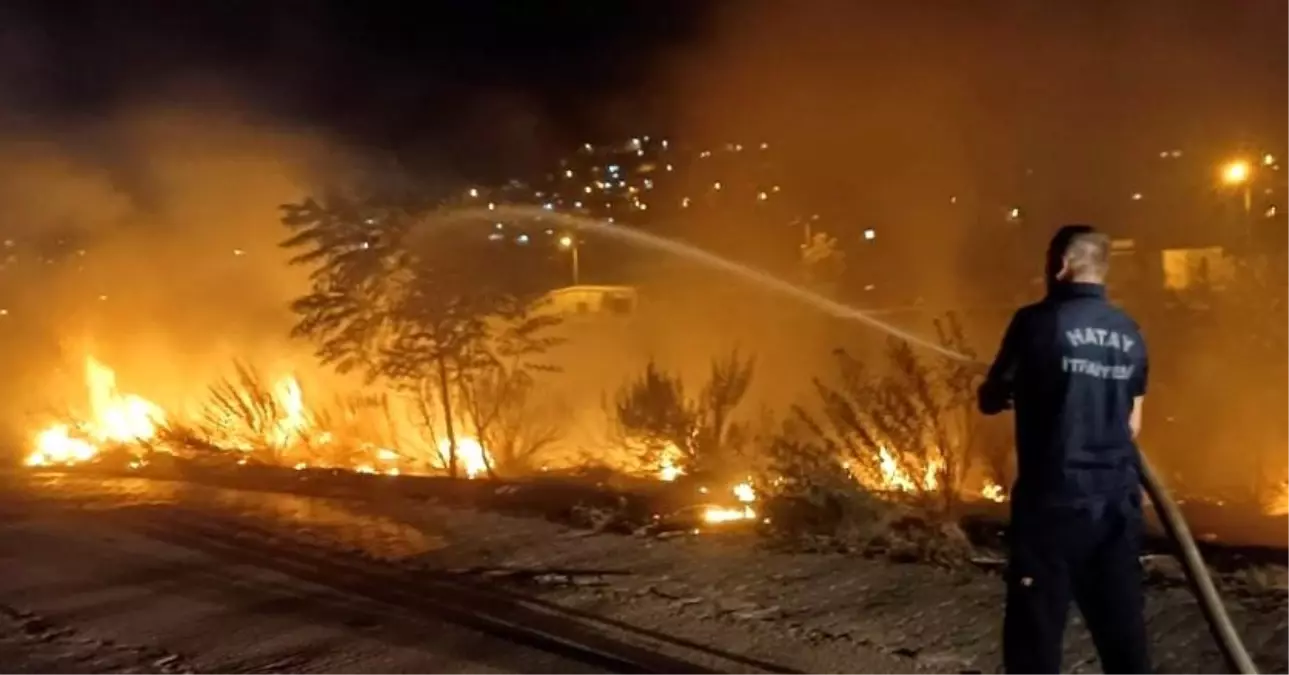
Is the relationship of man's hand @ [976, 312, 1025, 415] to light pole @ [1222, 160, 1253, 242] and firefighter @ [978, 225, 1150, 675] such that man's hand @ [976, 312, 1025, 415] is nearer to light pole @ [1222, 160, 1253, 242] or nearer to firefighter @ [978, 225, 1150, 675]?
firefighter @ [978, 225, 1150, 675]

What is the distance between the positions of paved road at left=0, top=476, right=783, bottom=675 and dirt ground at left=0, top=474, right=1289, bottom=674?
0.8 inches

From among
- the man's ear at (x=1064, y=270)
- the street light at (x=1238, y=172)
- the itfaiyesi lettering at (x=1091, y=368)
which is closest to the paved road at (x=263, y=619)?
the itfaiyesi lettering at (x=1091, y=368)

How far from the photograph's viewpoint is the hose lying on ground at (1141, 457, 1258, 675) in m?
3.94

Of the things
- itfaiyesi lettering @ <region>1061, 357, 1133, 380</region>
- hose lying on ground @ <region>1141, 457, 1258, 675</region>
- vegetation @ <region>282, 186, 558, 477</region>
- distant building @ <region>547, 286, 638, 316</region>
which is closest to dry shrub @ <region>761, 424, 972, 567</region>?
hose lying on ground @ <region>1141, 457, 1258, 675</region>

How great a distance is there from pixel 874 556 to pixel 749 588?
839 mm

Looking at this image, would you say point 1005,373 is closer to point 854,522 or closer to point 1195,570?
point 1195,570

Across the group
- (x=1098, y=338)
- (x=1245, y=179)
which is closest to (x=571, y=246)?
(x=1245, y=179)

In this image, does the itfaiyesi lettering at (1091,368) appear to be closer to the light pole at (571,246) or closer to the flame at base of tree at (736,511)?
the flame at base of tree at (736,511)

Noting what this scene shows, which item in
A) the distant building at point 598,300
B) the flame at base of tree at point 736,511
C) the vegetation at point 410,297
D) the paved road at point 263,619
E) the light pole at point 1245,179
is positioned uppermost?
the light pole at point 1245,179

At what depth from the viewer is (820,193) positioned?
43.3m

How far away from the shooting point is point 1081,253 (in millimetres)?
3717

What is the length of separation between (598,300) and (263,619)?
2308 cm

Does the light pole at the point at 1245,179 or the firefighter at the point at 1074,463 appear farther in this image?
the light pole at the point at 1245,179

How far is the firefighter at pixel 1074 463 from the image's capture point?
365cm
